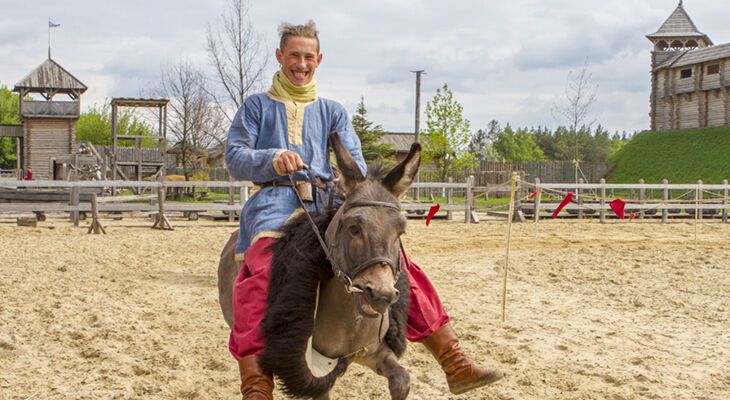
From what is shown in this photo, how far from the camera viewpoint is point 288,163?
2.86m

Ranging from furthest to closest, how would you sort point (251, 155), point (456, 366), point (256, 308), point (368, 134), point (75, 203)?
point (368, 134)
point (75, 203)
point (456, 366)
point (251, 155)
point (256, 308)

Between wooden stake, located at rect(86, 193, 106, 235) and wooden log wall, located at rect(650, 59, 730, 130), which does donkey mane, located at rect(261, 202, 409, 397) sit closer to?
wooden stake, located at rect(86, 193, 106, 235)

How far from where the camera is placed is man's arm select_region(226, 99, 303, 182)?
289cm

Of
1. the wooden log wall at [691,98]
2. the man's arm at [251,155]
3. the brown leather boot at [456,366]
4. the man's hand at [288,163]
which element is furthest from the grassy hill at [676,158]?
the man's hand at [288,163]

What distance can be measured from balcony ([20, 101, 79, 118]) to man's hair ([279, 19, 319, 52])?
137 feet

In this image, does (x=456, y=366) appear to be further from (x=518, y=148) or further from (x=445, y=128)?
(x=518, y=148)

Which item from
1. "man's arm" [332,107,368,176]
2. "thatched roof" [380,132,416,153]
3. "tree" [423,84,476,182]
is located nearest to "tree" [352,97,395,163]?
"tree" [423,84,476,182]

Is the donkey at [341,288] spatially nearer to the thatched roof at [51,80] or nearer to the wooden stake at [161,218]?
the wooden stake at [161,218]

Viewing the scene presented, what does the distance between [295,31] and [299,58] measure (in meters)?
0.13

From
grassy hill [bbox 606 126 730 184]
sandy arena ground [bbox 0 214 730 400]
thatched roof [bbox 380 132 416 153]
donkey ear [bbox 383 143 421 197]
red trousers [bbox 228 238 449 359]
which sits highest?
A: thatched roof [bbox 380 132 416 153]

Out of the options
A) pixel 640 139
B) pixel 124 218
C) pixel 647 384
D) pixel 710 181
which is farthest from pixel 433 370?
pixel 640 139

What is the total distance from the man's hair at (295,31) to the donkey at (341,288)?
3.04 ft

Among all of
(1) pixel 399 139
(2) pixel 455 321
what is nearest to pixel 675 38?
(1) pixel 399 139

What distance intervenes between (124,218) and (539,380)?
53.3 ft
